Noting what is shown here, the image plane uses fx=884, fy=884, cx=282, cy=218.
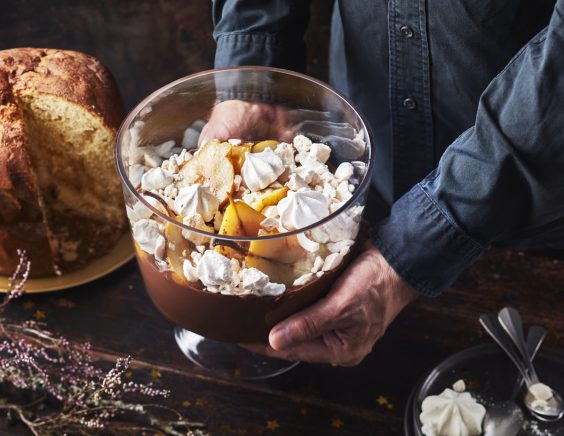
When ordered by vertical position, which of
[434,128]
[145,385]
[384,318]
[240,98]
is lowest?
[145,385]

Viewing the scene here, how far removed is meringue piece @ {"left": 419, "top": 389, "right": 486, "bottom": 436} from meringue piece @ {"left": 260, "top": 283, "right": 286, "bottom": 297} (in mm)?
313

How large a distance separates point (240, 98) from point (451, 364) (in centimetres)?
52

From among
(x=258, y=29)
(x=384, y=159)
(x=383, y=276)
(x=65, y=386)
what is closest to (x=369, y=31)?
(x=258, y=29)

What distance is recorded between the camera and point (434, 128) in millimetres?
1480

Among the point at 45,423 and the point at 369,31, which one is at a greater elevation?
the point at 369,31

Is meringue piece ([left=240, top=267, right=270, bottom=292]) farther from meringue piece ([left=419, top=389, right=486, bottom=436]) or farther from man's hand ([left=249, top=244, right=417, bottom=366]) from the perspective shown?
meringue piece ([left=419, top=389, right=486, bottom=436])

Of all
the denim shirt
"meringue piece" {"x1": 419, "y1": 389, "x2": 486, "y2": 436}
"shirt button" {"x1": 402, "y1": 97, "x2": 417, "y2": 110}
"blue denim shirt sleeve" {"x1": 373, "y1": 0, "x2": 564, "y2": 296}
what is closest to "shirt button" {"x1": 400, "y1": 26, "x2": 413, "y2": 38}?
the denim shirt

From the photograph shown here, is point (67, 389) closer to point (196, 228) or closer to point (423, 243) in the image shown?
point (196, 228)

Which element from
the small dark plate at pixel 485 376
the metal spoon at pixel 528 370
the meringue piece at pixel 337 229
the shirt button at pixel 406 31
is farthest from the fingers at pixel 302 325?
the shirt button at pixel 406 31

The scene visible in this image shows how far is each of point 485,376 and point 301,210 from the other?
429 mm

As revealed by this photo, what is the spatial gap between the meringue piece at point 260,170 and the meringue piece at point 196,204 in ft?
0.24

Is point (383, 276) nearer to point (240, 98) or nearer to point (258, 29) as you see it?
point (240, 98)

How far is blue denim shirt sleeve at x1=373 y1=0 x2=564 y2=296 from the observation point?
1122 millimetres

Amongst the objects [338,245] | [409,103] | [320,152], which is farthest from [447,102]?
[338,245]
